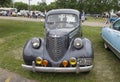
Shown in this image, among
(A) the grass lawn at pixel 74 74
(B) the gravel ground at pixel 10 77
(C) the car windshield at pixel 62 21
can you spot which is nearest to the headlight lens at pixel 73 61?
(A) the grass lawn at pixel 74 74

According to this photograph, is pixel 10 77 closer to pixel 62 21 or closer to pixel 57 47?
pixel 57 47

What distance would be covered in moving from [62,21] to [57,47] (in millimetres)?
2056

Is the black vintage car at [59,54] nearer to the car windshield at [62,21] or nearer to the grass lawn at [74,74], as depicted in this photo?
the grass lawn at [74,74]

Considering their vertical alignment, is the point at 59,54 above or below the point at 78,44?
below

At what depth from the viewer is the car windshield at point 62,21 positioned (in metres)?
9.92

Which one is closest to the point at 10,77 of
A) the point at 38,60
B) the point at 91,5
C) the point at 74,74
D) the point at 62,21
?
the point at 38,60

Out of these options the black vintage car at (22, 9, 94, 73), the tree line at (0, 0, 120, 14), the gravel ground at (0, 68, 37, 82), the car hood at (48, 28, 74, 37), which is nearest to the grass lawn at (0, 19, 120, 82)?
the gravel ground at (0, 68, 37, 82)

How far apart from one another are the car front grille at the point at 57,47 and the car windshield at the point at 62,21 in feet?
4.51

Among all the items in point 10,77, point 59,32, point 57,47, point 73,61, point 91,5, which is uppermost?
point 91,5

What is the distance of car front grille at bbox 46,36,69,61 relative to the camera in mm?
8227

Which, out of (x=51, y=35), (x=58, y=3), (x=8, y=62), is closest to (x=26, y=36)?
(x=8, y=62)

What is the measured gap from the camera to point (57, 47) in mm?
8305

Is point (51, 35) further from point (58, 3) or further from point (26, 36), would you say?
point (58, 3)

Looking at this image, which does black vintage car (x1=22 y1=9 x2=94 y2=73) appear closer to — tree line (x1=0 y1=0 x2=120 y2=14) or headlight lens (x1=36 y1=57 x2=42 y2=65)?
headlight lens (x1=36 y1=57 x2=42 y2=65)
